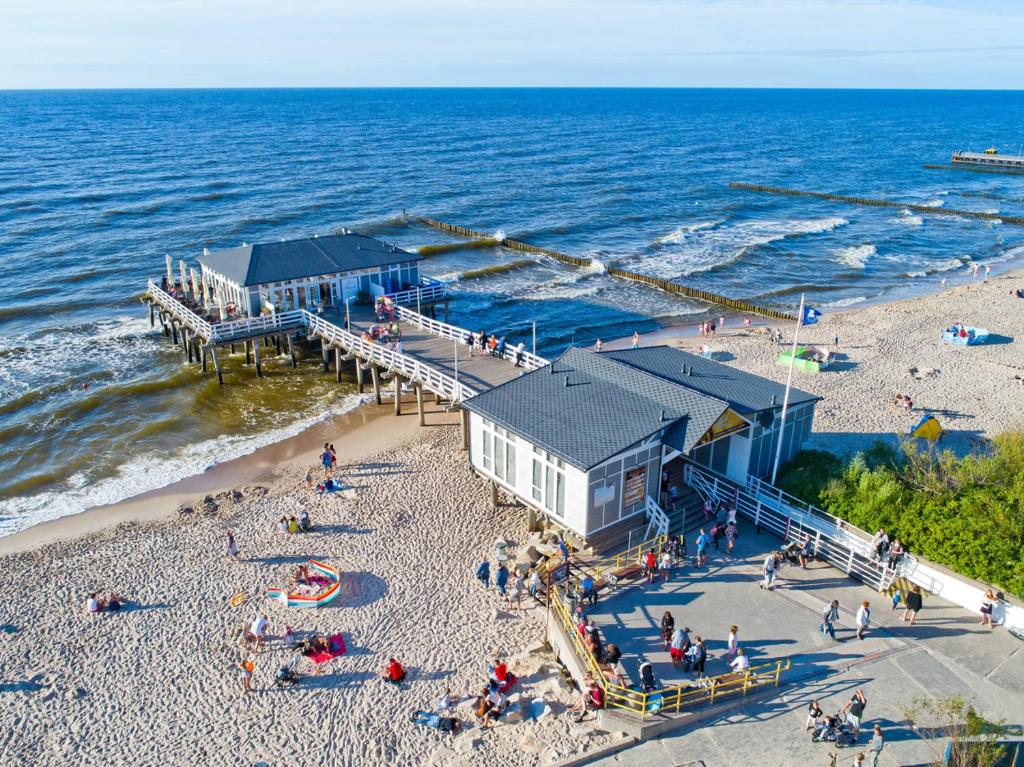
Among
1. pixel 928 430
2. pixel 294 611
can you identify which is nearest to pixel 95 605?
pixel 294 611

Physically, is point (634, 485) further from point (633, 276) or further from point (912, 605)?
point (633, 276)

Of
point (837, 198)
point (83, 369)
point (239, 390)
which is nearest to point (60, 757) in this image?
point (239, 390)

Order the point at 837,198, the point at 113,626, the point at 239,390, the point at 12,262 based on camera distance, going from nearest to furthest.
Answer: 1. the point at 113,626
2. the point at 239,390
3. the point at 12,262
4. the point at 837,198

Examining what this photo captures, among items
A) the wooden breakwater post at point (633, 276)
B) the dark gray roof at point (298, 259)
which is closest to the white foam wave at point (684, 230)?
the wooden breakwater post at point (633, 276)

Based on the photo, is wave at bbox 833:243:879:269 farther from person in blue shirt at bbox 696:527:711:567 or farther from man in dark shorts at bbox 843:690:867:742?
man in dark shorts at bbox 843:690:867:742

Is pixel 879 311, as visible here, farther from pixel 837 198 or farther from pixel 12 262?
pixel 12 262

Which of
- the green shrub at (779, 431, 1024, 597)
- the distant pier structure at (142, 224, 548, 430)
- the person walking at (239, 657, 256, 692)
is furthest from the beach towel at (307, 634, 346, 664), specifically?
the distant pier structure at (142, 224, 548, 430)
